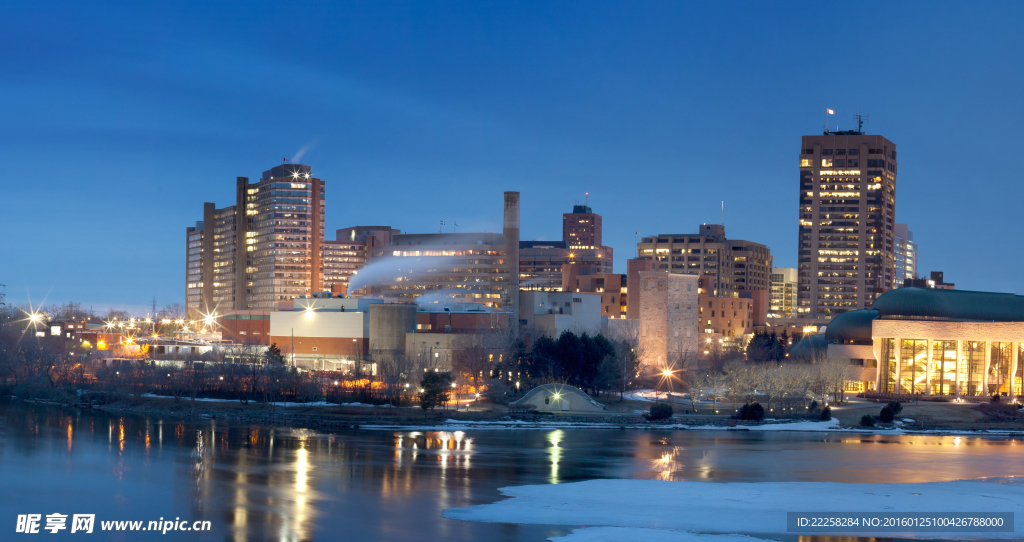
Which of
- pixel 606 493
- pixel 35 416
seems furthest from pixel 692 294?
pixel 606 493

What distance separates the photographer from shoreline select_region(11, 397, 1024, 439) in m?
66.6

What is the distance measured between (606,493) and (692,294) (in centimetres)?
9248

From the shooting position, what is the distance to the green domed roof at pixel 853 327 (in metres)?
102

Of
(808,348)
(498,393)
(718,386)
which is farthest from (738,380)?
(808,348)

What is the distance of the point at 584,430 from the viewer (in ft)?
212

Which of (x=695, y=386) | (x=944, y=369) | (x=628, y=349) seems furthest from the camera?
(x=628, y=349)

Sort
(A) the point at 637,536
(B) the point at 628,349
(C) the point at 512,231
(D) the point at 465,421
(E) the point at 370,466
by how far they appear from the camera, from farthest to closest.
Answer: (C) the point at 512,231 → (B) the point at 628,349 → (D) the point at 465,421 → (E) the point at 370,466 → (A) the point at 637,536

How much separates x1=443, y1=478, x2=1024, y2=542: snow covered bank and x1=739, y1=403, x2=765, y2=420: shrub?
28085 mm

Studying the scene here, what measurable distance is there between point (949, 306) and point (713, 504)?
72.3 meters

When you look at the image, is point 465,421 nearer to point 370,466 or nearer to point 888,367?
point 370,466

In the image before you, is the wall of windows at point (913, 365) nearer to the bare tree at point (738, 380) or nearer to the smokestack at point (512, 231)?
the bare tree at point (738, 380)

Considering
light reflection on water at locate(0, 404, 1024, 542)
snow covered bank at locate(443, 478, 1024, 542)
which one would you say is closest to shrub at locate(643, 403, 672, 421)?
light reflection on water at locate(0, 404, 1024, 542)

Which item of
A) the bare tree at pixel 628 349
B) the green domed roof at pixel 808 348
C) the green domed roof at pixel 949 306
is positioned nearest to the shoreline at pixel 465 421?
the bare tree at pixel 628 349

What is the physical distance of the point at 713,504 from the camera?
117 ft
